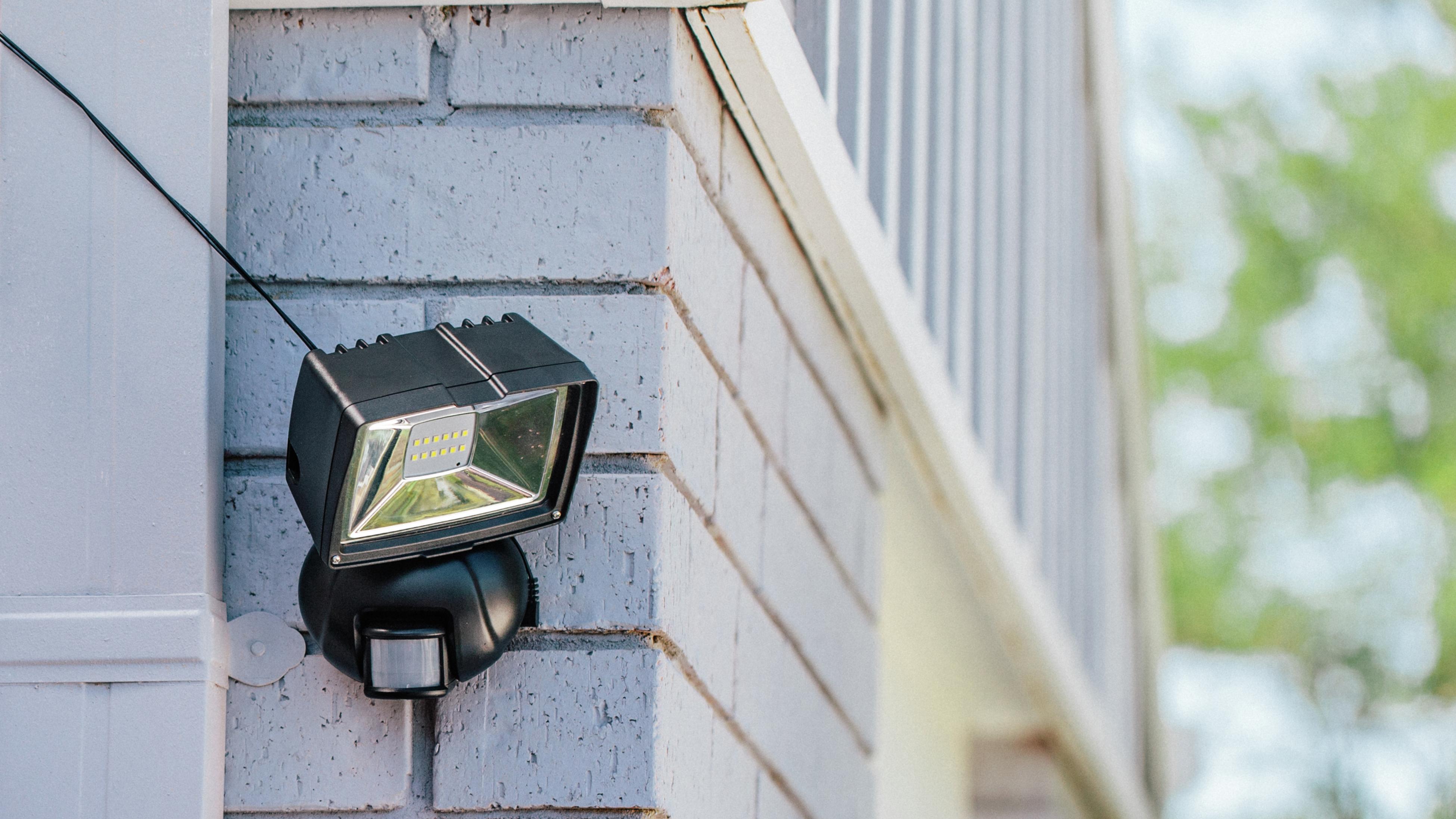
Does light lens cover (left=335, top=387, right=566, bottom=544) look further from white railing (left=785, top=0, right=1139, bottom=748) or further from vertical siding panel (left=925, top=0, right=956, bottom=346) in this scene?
vertical siding panel (left=925, top=0, right=956, bottom=346)

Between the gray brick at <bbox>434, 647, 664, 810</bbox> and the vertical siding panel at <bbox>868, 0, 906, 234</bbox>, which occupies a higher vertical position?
the vertical siding panel at <bbox>868, 0, 906, 234</bbox>

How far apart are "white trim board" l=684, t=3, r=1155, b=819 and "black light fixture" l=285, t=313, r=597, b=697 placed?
0.44 metres

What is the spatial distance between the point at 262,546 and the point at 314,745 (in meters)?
0.18

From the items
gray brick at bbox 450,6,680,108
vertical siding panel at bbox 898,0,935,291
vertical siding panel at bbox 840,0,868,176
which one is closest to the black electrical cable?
gray brick at bbox 450,6,680,108

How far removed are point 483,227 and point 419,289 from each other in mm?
80

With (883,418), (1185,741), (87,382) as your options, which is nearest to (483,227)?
(87,382)

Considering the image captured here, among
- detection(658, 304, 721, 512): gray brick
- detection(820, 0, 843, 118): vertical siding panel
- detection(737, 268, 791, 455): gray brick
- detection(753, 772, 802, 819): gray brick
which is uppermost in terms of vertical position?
detection(820, 0, 843, 118): vertical siding panel

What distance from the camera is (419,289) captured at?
1247 millimetres

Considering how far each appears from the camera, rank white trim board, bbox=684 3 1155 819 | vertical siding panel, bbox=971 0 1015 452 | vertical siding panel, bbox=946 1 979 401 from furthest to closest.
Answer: vertical siding panel, bbox=971 0 1015 452 < vertical siding panel, bbox=946 1 979 401 < white trim board, bbox=684 3 1155 819

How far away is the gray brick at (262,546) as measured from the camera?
1211 mm

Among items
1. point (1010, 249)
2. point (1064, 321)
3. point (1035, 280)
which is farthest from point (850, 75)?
point (1064, 321)

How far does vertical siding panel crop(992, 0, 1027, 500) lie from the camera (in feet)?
9.04

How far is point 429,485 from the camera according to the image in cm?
104

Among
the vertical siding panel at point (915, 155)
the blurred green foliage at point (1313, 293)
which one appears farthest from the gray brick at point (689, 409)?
the blurred green foliage at point (1313, 293)
